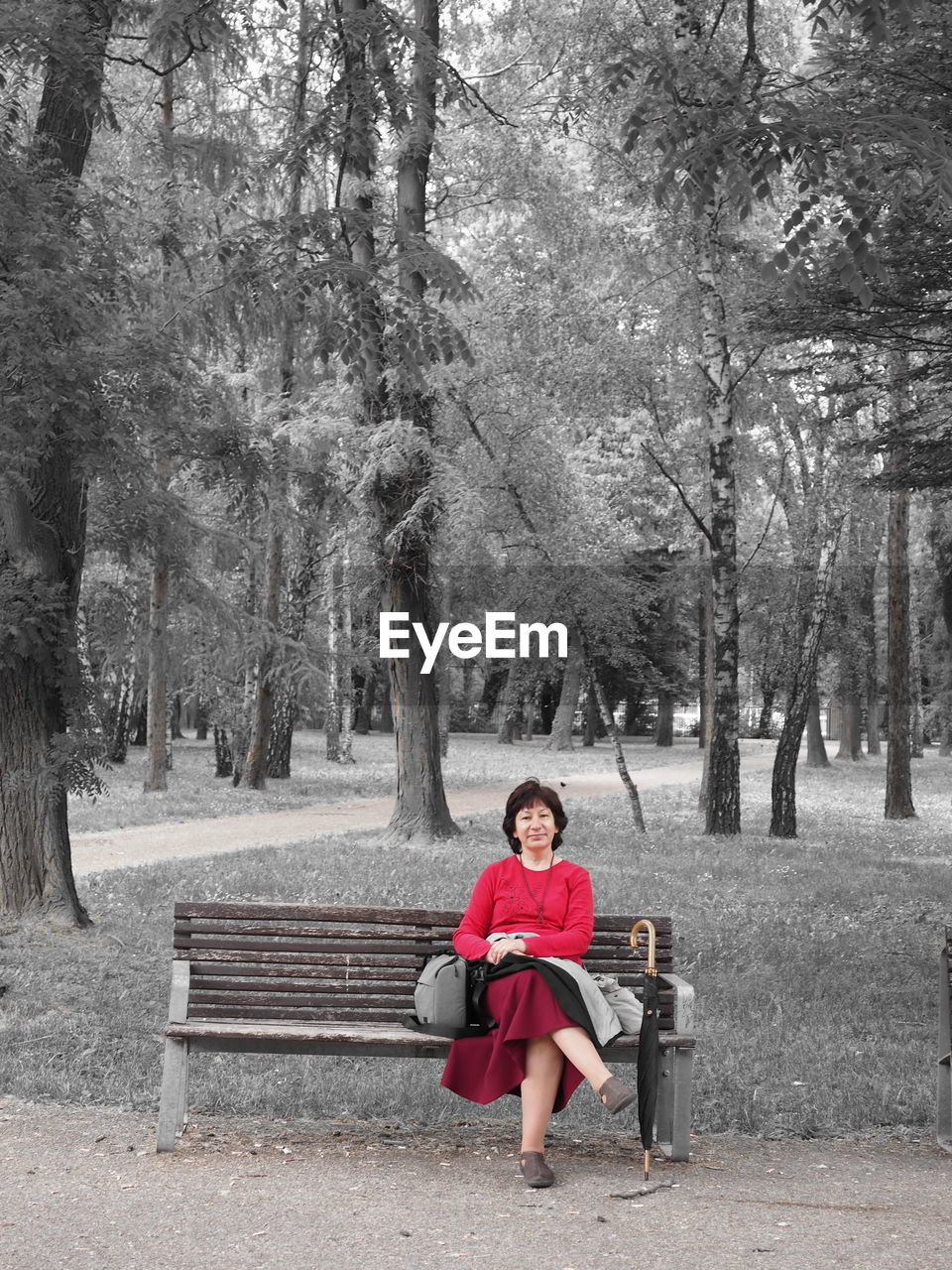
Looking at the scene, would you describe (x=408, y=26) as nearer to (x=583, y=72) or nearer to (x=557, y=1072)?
(x=557, y=1072)

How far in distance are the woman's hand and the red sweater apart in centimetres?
6

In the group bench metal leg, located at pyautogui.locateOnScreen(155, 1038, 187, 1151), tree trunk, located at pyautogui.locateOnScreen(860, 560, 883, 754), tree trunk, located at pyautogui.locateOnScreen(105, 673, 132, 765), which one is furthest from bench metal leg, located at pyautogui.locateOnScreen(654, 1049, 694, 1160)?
tree trunk, located at pyautogui.locateOnScreen(860, 560, 883, 754)

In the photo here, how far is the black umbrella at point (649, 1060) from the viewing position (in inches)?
197

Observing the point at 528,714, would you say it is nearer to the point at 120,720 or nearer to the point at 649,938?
the point at 120,720

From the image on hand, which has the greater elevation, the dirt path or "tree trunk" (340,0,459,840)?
"tree trunk" (340,0,459,840)

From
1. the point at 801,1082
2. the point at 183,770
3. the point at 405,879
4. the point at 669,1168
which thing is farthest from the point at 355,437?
the point at 183,770

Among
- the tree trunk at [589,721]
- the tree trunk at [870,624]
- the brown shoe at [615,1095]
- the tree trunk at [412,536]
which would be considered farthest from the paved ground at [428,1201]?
the tree trunk at [589,721]

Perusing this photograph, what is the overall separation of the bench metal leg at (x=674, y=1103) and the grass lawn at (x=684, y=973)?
47 cm

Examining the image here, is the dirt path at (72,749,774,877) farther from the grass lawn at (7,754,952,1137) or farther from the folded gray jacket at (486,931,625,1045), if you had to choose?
the folded gray jacket at (486,931,625,1045)

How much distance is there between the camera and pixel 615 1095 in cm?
484

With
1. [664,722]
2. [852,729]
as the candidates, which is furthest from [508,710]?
[852,729]

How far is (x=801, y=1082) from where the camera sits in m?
6.55

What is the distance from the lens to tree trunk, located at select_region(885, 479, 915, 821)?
Result: 23219 millimetres

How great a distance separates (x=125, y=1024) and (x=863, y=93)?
21.2 feet
